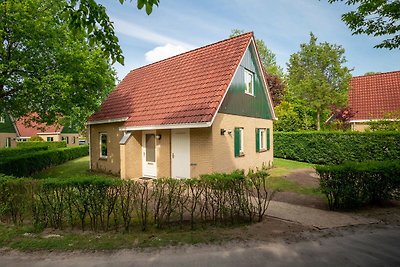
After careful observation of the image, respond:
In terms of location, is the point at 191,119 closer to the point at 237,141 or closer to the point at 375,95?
the point at 237,141

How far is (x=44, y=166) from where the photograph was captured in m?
19.8

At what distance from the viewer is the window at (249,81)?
15011 mm

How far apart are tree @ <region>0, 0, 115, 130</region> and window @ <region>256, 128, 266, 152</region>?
991cm

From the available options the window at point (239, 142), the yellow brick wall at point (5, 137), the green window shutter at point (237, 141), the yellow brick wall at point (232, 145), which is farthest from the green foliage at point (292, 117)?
the yellow brick wall at point (5, 137)

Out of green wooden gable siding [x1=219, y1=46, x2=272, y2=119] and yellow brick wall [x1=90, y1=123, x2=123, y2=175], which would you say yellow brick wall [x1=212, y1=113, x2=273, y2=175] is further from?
yellow brick wall [x1=90, y1=123, x2=123, y2=175]

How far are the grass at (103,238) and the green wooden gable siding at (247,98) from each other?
746cm

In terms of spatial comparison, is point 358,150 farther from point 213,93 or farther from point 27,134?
point 27,134

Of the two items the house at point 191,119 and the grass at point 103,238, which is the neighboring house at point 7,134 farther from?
the grass at point 103,238

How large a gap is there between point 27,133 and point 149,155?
49004mm

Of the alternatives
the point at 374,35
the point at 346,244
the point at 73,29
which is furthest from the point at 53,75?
the point at 374,35

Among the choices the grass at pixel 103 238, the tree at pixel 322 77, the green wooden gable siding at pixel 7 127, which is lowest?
the grass at pixel 103 238

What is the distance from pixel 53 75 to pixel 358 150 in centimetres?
1835

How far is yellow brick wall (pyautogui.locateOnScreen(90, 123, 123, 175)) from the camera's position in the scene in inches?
631

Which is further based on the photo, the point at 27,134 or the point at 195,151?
the point at 27,134
